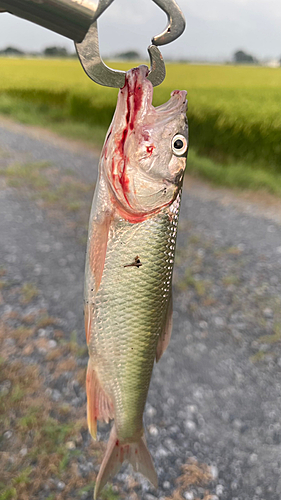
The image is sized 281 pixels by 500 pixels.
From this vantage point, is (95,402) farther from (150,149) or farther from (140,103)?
(140,103)

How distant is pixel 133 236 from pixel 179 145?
0.31 meters

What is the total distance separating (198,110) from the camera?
882 cm

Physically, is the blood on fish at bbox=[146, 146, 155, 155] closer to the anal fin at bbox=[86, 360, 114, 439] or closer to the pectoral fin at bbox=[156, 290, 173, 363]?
the pectoral fin at bbox=[156, 290, 173, 363]

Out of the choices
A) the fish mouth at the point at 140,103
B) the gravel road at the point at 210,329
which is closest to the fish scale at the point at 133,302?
the fish mouth at the point at 140,103

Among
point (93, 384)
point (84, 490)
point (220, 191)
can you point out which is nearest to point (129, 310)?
point (93, 384)

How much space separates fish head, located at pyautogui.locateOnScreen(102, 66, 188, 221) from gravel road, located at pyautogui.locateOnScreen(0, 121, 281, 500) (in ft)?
6.52

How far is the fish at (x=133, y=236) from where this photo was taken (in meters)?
1.09

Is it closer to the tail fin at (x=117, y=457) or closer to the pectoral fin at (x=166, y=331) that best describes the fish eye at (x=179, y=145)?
the pectoral fin at (x=166, y=331)

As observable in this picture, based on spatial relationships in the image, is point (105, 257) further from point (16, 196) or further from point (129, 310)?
point (16, 196)

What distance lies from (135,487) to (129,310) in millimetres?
1654

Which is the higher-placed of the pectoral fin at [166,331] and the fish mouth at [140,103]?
the fish mouth at [140,103]

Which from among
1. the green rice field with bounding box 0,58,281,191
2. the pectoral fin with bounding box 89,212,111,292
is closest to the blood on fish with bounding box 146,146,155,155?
the pectoral fin with bounding box 89,212,111,292

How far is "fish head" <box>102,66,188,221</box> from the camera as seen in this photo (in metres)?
1.06

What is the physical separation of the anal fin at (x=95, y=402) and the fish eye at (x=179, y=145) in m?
0.78
